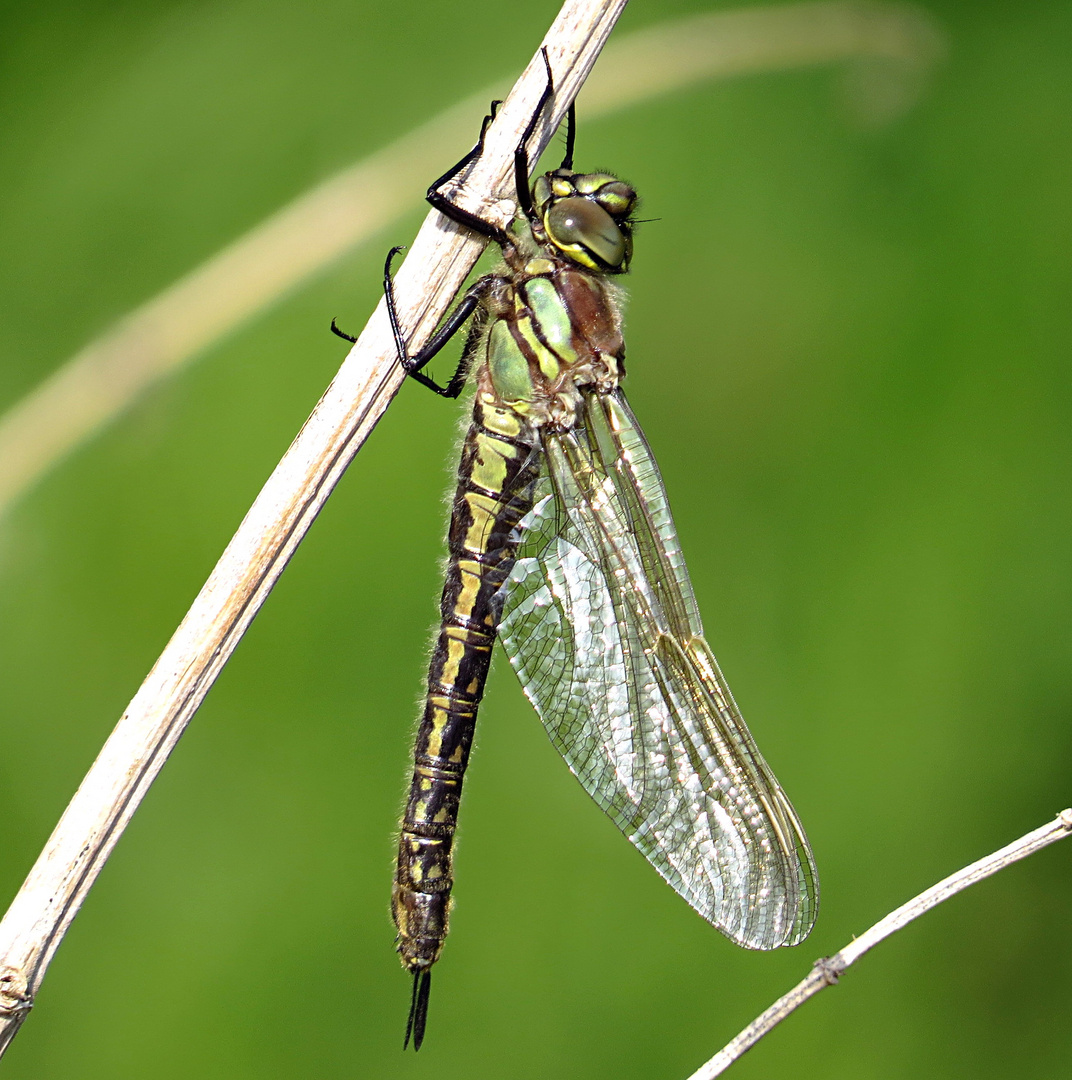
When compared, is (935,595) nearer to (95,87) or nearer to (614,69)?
(614,69)

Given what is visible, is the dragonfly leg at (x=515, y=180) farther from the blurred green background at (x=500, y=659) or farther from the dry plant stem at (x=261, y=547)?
the blurred green background at (x=500, y=659)

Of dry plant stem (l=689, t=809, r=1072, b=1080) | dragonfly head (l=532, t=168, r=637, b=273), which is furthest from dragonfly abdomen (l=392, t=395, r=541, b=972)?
dry plant stem (l=689, t=809, r=1072, b=1080)

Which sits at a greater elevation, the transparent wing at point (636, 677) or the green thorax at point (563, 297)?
the green thorax at point (563, 297)

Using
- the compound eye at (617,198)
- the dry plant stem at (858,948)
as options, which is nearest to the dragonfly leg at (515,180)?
the compound eye at (617,198)

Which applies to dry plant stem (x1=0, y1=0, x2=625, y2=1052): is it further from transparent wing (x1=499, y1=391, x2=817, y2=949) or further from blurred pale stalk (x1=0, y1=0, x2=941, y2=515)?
blurred pale stalk (x1=0, y1=0, x2=941, y2=515)

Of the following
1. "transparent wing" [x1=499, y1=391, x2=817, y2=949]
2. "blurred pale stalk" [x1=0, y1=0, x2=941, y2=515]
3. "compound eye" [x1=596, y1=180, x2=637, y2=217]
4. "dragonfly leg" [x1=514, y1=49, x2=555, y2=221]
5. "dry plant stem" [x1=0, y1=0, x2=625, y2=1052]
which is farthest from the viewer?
"blurred pale stalk" [x1=0, y1=0, x2=941, y2=515]

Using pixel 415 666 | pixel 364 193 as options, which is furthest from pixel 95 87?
pixel 415 666
